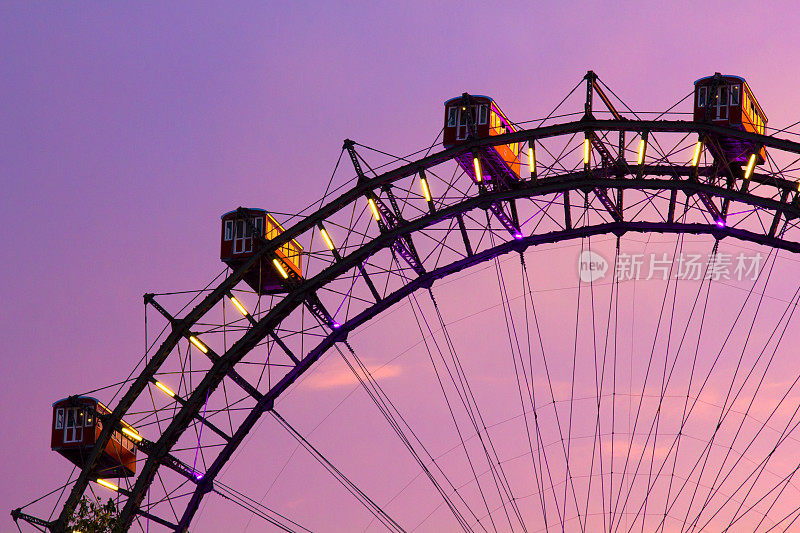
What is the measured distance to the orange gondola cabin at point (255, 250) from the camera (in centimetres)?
4475

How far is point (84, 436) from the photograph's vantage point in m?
47.7

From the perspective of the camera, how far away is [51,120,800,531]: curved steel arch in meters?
39.4

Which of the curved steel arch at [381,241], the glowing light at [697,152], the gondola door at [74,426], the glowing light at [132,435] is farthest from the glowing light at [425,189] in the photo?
the gondola door at [74,426]

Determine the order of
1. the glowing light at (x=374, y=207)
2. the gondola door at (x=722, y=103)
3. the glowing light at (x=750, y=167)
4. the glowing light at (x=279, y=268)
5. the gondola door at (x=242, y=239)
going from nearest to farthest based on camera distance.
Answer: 1. the glowing light at (x=750, y=167)
2. the gondola door at (x=722, y=103)
3. the glowing light at (x=374, y=207)
4. the glowing light at (x=279, y=268)
5. the gondola door at (x=242, y=239)

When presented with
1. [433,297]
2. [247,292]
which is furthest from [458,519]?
[247,292]

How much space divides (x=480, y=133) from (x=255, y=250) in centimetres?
922

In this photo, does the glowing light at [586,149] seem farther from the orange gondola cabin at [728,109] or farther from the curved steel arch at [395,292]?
the orange gondola cabin at [728,109]

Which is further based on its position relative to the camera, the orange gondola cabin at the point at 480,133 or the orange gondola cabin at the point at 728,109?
the orange gondola cabin at the point at 480,133

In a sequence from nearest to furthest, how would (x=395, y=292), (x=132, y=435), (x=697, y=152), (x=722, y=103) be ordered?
(x=697, y=152), (x=722, y=103), (x=395, y=292), (x=132, y=435)

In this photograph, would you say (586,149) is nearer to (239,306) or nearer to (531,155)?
(531,155)

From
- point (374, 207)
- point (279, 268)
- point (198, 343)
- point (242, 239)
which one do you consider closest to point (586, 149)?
point (374, 207)

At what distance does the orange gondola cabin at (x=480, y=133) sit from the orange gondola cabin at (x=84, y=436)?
1683 cm

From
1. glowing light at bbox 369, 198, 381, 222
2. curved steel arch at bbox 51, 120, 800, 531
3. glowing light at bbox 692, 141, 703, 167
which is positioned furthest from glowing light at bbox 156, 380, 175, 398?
glowing light at bbox 692, 141, 703, 167

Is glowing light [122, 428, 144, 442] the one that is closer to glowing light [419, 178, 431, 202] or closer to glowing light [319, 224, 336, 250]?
glowing light [319, 224, 336, 250]
